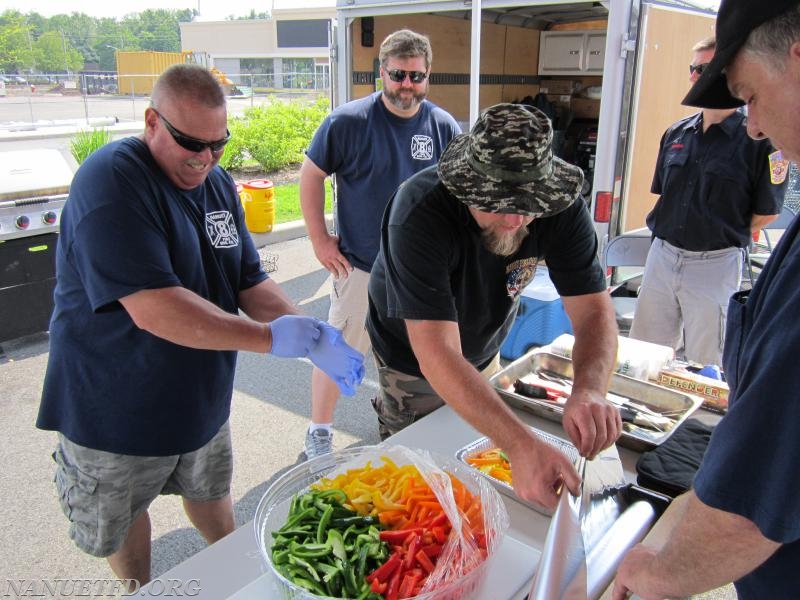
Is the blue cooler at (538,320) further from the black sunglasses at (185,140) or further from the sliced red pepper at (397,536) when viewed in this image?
the sliced red pepper at (397,536)

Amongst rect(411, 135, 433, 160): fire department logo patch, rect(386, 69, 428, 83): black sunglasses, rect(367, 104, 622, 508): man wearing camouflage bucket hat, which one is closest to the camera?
rect(367, 104, 622, 508): man wearing camouflage bucket hat

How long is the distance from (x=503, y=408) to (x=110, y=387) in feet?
3.73

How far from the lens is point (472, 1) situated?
14.0 feet

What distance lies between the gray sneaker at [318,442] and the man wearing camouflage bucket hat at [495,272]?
1.27 metres

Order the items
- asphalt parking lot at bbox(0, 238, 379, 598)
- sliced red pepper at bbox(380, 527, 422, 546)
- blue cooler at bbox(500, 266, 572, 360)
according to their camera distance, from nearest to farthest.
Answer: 1. sliced red pepper at bbox(380, 527, 422, 546)
2. asphalt parking lot at bbox(0, 238, 379, 598)
3. blue cooler at bbox(500, 266, 572, 360)

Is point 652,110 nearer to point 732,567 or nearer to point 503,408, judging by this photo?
point 503,408

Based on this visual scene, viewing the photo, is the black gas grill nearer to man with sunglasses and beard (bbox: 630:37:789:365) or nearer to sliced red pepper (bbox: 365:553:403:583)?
man with sunglasses and beard (bbox: 630:37:789:365)

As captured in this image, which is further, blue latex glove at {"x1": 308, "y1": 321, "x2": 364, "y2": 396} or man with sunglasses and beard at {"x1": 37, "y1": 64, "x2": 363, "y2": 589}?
blue latex glove at {"x1": 308, "y1": 321, "x2": 364, "y2": 396}

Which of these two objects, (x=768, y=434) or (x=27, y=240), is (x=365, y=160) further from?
(x=768, y=434)

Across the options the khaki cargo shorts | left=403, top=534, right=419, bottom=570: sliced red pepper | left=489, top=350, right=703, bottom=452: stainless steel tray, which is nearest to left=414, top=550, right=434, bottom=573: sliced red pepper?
left=403, top=534, right=419, bottom=570: sliced red pepper

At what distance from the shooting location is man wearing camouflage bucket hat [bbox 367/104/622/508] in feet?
5.10

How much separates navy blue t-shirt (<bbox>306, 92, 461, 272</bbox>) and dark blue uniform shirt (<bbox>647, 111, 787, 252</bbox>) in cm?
138

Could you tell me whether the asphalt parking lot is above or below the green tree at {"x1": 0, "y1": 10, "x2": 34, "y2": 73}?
below

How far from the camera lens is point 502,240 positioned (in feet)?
5.90
